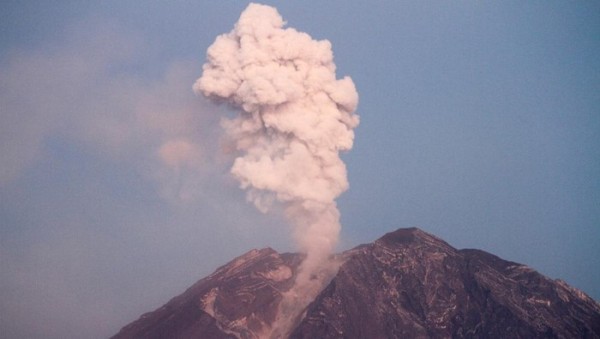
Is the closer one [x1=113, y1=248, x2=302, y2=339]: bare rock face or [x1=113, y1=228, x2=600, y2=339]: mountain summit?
[x1=113, y1=228, x2=600, y2=339]: mountain summit

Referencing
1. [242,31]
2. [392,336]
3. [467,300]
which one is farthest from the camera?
[242,31]

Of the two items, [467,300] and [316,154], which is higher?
[316,154]

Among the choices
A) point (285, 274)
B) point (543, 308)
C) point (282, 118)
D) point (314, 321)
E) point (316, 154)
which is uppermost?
point (282, 118)

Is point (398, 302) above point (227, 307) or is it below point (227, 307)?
below

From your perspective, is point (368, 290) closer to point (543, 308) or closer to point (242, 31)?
point (543, 308)

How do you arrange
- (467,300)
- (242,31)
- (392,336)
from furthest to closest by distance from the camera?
(242,31), (467,300), (392,336)

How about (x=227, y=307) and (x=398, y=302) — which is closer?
(x=227, y=307)

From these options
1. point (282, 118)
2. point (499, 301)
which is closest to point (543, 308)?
point (499, 301)

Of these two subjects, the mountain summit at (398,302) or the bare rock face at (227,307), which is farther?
the bare rock face at (227,307)
